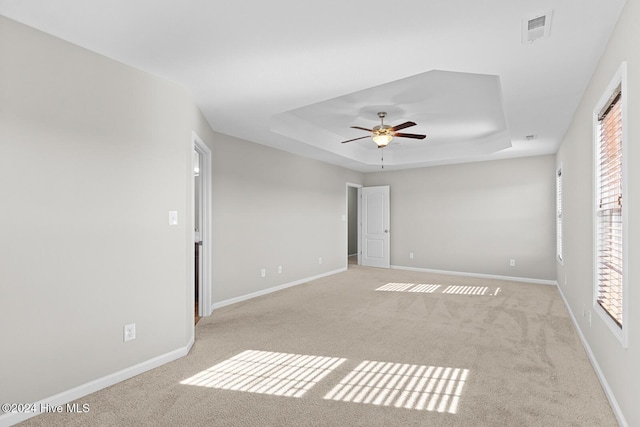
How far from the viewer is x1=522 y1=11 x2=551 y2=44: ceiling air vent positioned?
204 centimetres

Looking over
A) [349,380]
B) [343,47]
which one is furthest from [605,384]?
[343,47]

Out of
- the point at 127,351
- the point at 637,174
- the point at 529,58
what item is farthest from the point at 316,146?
the point at 637,174

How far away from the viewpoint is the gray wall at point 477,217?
249 inches

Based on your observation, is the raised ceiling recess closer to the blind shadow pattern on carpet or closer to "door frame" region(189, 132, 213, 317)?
"door frame" region(189, 132, 213, 317)

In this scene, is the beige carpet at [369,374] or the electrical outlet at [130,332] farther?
the electrical outlet at [130,332]

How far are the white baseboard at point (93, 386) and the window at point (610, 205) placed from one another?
10.6 feet

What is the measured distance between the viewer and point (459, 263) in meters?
7.19

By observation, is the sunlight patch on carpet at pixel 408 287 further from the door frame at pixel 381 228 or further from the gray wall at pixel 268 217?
the door frame at pixel 381 228

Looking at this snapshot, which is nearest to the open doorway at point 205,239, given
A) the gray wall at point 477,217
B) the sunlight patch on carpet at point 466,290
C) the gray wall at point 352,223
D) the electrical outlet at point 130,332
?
the electrical outlet at point 130,332

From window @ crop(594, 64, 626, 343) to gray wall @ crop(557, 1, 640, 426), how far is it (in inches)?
4.6

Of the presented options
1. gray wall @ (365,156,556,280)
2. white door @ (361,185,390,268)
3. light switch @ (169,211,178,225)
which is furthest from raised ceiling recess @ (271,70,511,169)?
light switch @ (169,211,178,225)

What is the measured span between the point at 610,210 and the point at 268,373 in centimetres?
279

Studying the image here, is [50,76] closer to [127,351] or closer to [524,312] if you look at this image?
[127,351]

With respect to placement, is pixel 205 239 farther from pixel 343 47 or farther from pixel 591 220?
pixel 591 220
